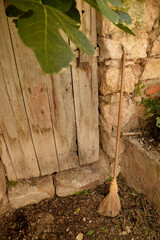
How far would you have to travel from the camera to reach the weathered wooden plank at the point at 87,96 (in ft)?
3.86

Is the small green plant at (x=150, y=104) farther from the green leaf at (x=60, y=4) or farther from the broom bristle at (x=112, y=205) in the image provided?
the green leaf at (x=60, y=4)

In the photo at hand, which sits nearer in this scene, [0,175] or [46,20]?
[46,20]

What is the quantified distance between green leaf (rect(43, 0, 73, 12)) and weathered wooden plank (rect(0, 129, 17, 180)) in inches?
43.4

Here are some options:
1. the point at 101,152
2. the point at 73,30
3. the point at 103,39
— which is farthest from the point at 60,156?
the point at 73,30

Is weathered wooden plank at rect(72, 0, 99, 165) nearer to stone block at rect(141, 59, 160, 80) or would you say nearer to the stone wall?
the stone wall

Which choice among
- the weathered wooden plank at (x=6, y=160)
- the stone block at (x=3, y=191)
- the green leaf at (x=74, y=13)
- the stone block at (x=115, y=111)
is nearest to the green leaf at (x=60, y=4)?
the green leaf at (x=74, y=13)

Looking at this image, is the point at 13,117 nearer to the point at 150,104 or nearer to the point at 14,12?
the point at 14,12

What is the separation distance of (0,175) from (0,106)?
2.07 feet

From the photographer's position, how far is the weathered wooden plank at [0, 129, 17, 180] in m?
1.44

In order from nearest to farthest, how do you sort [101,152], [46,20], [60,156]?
[46,20]
[60,156]
[101,152]

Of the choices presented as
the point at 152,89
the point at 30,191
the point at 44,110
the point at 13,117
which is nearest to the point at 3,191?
the point at 30,191

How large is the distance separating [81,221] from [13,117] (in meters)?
1.11

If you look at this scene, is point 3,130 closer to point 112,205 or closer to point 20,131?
point 20,131

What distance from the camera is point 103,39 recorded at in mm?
1201
